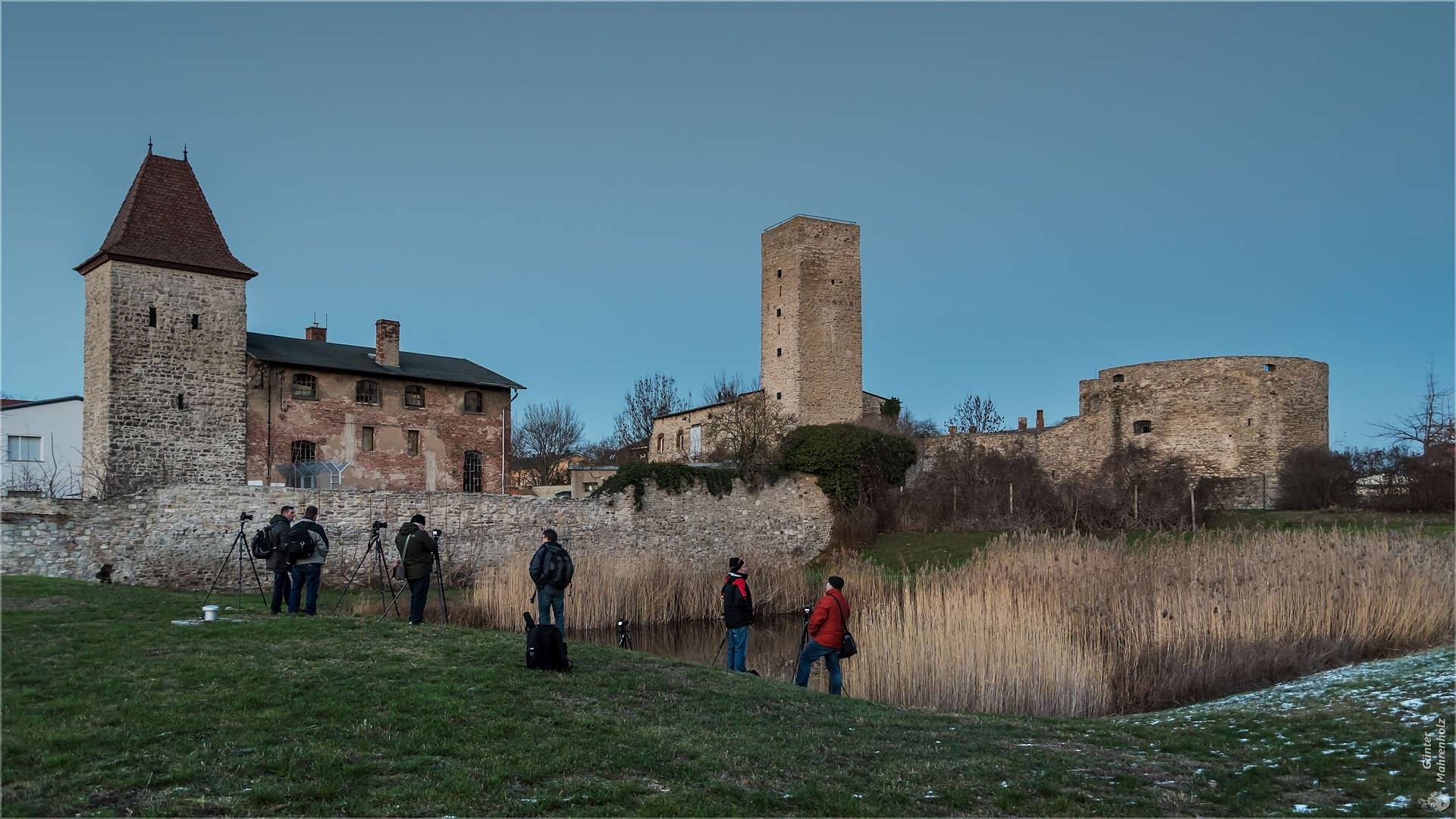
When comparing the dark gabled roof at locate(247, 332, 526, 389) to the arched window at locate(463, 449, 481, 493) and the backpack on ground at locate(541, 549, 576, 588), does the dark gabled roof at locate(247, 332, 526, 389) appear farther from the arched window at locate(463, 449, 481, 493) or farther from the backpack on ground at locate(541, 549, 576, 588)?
the backpack on ground at locate(541, 549, 576, 588)

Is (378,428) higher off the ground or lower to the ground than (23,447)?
higher

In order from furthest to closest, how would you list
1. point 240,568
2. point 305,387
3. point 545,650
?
point 305,387, point 240,568, point 545,650

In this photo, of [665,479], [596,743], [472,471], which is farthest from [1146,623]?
[472,471]

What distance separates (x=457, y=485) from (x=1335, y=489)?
2682 centimetres

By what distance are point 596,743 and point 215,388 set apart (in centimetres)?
2500

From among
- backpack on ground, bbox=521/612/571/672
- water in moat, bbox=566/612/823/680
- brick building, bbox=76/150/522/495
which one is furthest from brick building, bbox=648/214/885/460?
backpack on ground, bbox=521/612/571/672

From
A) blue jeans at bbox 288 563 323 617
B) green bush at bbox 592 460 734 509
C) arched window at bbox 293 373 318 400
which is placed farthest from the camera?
arched window at bbox 293 373 318 400

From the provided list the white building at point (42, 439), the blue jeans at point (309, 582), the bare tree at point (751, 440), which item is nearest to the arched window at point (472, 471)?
the bare tree at point (751, 440)

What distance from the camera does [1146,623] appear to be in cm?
1141

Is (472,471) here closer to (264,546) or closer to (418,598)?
(264,546)

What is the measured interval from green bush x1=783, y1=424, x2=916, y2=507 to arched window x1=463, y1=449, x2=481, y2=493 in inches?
401

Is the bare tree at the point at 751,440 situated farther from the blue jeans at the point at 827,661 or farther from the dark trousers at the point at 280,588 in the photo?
the blue jeans at the point at 827,661

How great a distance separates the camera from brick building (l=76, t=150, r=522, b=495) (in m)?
26.0

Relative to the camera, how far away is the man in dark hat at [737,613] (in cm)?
1223
